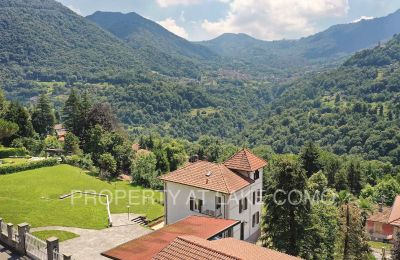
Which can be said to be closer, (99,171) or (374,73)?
(99,171)

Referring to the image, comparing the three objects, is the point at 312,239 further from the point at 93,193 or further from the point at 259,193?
the point at 93,193

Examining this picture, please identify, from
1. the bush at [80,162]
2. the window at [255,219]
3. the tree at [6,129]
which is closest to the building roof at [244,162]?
the window at [255,219]

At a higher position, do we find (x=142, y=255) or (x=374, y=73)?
(x=374, y=73)

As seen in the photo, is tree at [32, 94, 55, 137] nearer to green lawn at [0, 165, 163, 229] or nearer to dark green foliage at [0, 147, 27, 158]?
dark green foliage at [0, 147, 27, 158]

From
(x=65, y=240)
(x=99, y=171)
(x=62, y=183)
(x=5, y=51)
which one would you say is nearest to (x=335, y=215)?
(x=65, y=240)

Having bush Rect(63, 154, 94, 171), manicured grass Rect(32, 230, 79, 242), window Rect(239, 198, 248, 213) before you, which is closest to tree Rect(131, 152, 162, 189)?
bush Rect(63, 154, 94, 171)

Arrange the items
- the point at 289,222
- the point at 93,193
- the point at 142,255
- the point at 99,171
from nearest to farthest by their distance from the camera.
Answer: the point at 142,255 → the point at 289,222 → the point at 93,193 → the point at 99,171

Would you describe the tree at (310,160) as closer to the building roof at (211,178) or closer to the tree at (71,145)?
the building roof at (211,178)
